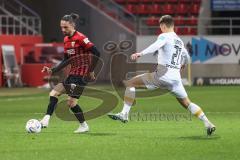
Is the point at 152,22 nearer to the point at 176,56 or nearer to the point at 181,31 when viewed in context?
the point at 181,31

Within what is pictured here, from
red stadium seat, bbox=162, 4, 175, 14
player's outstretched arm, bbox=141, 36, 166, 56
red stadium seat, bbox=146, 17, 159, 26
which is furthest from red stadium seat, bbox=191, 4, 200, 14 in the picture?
player's outstretched arm, bbox=141, 36, 166, 56

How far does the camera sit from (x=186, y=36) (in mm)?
37062

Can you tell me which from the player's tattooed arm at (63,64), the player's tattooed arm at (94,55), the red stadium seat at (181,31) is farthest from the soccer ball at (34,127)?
the red stadium seat at (181,31)

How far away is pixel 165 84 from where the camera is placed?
42.6ft

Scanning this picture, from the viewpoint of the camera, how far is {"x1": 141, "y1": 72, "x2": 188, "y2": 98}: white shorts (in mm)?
12828

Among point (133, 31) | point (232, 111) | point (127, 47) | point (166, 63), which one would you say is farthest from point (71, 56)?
point (133, 31)

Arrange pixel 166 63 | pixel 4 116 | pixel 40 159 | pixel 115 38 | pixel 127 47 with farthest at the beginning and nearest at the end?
pixel 115 38
pixel 127 47
pixel 4 116
pixel 166 63
pixel 40 159

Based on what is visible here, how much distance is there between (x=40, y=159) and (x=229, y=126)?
5.93 metres

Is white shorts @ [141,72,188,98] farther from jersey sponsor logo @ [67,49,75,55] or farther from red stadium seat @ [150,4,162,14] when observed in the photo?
red stadium seat @ [150,4,162,14]

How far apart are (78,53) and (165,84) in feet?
5.67

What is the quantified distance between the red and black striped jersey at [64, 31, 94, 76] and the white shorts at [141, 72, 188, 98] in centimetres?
110

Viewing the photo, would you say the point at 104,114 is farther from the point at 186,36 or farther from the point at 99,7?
the point at 99,7

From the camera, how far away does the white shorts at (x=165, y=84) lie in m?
12.8

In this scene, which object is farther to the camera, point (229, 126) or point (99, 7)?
point (99, 7)
